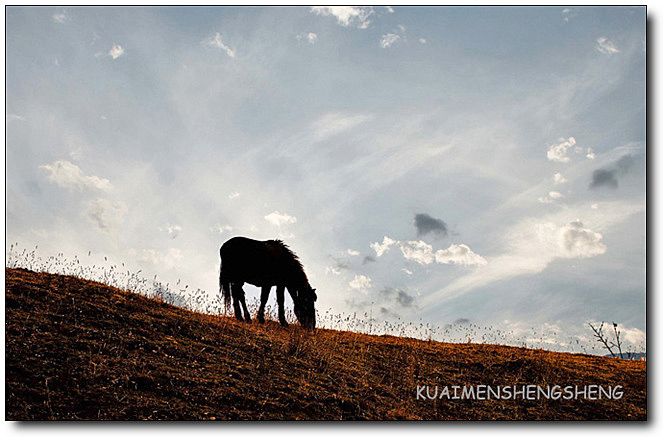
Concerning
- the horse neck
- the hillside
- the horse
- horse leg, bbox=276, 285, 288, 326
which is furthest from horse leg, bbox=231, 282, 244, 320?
the hillside

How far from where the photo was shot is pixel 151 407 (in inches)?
206

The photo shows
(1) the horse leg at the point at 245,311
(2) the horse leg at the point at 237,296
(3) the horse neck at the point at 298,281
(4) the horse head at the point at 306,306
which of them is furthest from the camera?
(3) the horse neck at the point at 298,281

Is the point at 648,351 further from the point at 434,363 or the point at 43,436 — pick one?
the point at 43,436

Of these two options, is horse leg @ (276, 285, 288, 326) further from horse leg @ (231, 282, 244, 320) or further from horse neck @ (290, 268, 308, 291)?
horse leg @ (231, 282, 244, 320)

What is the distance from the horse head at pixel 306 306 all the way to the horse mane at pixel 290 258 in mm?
289

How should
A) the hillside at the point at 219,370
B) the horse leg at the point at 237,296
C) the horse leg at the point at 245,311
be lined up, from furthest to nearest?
1. the horse leg at the point at 237,296
2. the horse leg at the point at 245,311
3. the hillside at the point at 219,370

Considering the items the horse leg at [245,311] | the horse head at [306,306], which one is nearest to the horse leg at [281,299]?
the horse head at [306,306]

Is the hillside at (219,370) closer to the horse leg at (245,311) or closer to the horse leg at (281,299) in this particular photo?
the horse leg at (245,311)

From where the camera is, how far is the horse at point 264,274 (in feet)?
36.3

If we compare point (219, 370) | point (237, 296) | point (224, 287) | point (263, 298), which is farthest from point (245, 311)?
point (219, 370)

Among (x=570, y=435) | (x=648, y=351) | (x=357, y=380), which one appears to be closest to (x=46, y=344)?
(x=357, y=380)

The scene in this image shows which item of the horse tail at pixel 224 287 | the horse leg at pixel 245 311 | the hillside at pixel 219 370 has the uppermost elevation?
the horse tail at pixel 224 287

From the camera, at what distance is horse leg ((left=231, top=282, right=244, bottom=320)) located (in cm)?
1080

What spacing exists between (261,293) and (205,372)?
15.8 feet
